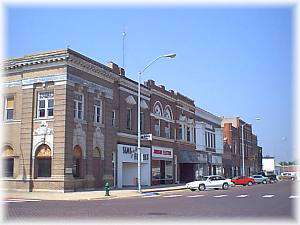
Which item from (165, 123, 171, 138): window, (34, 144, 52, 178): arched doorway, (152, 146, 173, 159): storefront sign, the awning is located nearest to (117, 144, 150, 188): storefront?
(152, 146, 173, 159): storefront sign

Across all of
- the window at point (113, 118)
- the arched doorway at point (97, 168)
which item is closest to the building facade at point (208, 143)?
the window at point (113, 118)

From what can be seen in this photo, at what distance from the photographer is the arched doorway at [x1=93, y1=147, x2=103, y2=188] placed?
34.2 metres

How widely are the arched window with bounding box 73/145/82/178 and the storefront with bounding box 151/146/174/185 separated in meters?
14.3

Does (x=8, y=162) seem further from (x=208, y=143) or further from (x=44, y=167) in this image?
(x=208, y=143)

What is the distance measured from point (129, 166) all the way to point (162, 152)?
24.3 ft

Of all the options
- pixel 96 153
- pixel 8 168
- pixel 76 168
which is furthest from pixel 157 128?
pixel 8 168

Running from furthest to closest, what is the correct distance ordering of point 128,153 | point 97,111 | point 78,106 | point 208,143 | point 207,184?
point 208,143, point 128,153, point 207,184, point 97,111, point 78,106

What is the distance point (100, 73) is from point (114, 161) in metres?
8.41

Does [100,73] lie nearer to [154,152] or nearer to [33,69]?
[33,69]

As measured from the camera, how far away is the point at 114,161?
123 ft

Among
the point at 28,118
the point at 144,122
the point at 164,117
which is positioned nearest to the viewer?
the point at 28,118

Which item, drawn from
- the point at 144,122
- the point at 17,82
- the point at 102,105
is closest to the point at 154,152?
the point at 144,122

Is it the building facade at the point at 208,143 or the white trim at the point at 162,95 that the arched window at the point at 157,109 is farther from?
the building facade at the point at 208,143

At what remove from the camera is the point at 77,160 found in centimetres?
3219
